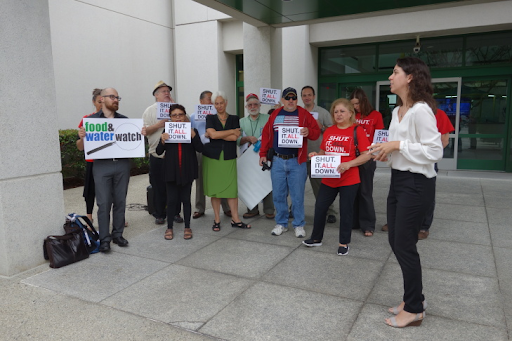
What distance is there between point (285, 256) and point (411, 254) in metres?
1.97

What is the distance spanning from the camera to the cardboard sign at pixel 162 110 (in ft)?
18.6

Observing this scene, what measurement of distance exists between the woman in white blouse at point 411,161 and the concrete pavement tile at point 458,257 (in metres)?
1.50

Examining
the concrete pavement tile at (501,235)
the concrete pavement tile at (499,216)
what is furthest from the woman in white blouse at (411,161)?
the concrete pavement tile at (499,216)

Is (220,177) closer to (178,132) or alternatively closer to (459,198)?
(178,132)

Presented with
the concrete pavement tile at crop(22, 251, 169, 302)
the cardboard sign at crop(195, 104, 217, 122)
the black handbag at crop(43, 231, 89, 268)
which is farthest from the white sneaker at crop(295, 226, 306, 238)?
the black handbag at crop(43, 231, 89, 268)

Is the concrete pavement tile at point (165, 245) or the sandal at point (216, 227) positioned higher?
the sandal at point (216, 227)

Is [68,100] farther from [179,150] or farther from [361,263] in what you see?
[361,263]

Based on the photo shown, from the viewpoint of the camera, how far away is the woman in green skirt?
5738mm

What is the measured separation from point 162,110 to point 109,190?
4.53 ft

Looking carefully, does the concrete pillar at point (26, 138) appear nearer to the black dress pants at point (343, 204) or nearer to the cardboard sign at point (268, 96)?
the black dress pants at point (343, 204)

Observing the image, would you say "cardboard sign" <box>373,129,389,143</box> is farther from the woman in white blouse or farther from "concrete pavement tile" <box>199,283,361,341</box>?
"concrete pavement tile" <box>199,283,361,341</box>

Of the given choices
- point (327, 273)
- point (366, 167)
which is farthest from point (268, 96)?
point (327, 273)

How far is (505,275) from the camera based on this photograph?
13.6 feet

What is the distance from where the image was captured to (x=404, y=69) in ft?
9.95
